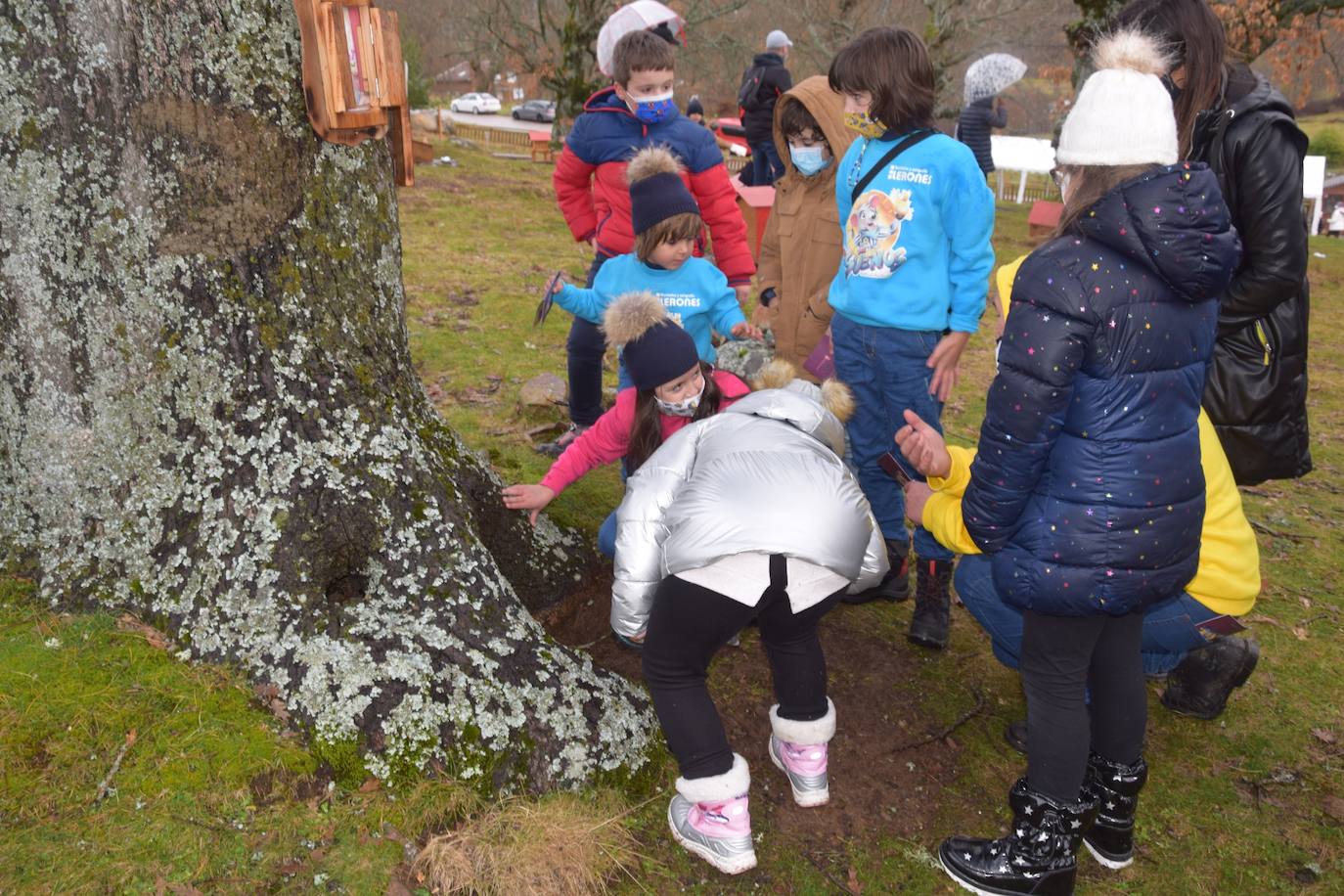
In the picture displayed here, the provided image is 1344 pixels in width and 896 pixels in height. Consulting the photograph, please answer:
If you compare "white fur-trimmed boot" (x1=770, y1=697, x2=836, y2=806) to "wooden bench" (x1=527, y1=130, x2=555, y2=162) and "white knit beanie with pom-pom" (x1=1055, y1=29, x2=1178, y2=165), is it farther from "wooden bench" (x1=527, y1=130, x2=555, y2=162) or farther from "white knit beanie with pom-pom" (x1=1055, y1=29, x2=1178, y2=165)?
"wooden bench" (x1=527, y1=130, x2=555, y2=162)

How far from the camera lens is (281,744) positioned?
8.78ft

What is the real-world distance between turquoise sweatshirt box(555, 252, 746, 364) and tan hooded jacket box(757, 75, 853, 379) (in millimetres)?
388

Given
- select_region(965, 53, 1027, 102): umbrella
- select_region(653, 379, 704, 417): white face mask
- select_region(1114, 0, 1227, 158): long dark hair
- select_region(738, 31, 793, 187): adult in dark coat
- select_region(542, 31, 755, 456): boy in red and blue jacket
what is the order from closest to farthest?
1. select_region(1114, 0, 1227, 158): long dark hair
2. select_region(653, 379, 704, 417): white face mask
3. select_region(542, 31, 755, 456): boy in red and blue jacket
4. select_region(738, 31, 793, 187): adult in dark coat
5. select_region(965, 53, 1027, 102): umbrella

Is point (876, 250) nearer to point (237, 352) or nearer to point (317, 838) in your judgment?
point (237, 352)

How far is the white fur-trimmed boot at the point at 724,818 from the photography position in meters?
2.74

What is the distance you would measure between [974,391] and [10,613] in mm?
6222

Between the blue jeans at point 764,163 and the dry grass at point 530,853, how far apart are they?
8914 millimetres

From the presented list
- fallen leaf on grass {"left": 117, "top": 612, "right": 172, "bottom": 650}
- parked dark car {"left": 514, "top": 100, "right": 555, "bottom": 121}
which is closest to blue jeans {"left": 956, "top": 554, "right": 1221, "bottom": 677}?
fallen leaf on grass {"left": 117, "top": 612, "right": 172, "bottom": 650}

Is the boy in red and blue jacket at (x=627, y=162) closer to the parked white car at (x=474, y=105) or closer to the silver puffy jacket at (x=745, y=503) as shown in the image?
the silver puffy jacket at (x=745, y=503)

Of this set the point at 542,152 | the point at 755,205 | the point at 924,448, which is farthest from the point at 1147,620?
the point at 542,152

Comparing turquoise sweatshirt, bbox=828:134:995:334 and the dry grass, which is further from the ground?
turquoise sweatshirt, bbox=828:134:995:334

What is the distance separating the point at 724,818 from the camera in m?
2.75

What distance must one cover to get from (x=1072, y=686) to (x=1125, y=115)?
1.51 m

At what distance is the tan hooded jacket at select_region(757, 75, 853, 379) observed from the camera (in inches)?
171
